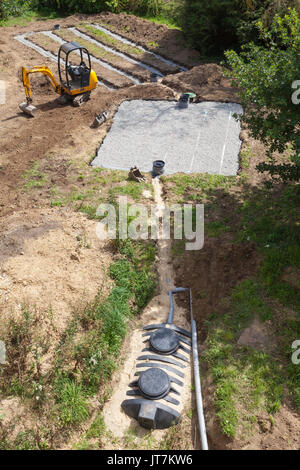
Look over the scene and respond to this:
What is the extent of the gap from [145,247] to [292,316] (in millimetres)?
3638

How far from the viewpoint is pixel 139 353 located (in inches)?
296

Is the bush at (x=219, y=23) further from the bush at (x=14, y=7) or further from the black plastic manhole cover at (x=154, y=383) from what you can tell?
the black plastic manhole cover at (x=154, y=383)

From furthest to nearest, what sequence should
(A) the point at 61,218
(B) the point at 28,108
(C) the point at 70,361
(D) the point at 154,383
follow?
(B) the point at 28,108 → (A) the point at 61,218 → (C) the point at 70,361 → (D) the point at 154,383

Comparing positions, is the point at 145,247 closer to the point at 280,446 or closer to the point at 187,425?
the point at 187,425

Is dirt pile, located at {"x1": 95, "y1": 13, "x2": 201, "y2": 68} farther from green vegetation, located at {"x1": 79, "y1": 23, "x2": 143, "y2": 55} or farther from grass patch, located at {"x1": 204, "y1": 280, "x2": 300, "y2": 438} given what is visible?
grass patch, located at {"x1": 204, "y1": 280, "x2": 300, "y2": 438}

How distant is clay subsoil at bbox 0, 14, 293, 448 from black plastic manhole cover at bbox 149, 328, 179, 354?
582 millimetres

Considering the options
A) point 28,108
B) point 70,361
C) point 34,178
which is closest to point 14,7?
point 28,108

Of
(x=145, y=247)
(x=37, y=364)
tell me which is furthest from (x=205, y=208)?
(x=37, y=364)

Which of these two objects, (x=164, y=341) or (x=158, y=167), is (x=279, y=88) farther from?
(x=164, y=341)

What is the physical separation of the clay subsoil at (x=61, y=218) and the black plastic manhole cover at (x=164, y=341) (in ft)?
1.91

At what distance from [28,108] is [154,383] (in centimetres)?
1153

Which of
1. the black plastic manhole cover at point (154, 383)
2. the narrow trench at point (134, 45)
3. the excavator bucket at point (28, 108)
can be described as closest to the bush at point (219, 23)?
the narrow trench at point (134, 45)
